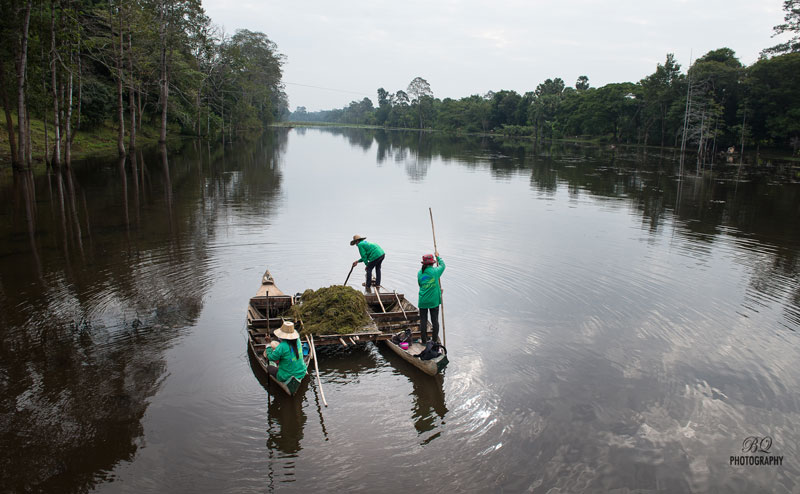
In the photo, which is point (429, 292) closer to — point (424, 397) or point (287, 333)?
point (424, 397)

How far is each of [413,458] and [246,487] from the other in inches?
89.7

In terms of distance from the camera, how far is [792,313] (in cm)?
1271

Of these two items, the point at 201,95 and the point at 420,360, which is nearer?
the point at 420,360

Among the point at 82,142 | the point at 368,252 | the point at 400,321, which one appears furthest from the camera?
the point at 82,142

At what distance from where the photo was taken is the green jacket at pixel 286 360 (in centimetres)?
838

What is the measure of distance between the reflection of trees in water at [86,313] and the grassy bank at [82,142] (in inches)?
367

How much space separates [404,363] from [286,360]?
2.52m

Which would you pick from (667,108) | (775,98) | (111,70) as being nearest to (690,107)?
(775,98)

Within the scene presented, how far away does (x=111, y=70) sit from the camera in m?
32.2

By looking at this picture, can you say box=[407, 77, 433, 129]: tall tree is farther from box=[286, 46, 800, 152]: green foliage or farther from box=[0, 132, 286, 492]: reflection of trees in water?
box=[0, 132, 286, 492]: reflection of trees in water

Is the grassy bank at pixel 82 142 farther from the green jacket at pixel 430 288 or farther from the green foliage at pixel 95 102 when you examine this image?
the green jacket at pixel 430 288

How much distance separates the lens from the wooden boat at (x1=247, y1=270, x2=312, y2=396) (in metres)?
→ 8.65

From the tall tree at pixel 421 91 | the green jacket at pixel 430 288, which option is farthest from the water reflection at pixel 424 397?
the tall tree at pixel 421 91

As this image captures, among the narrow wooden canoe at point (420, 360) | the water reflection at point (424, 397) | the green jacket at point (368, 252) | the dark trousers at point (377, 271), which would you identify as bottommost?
the water reflection at point (424, 397)
